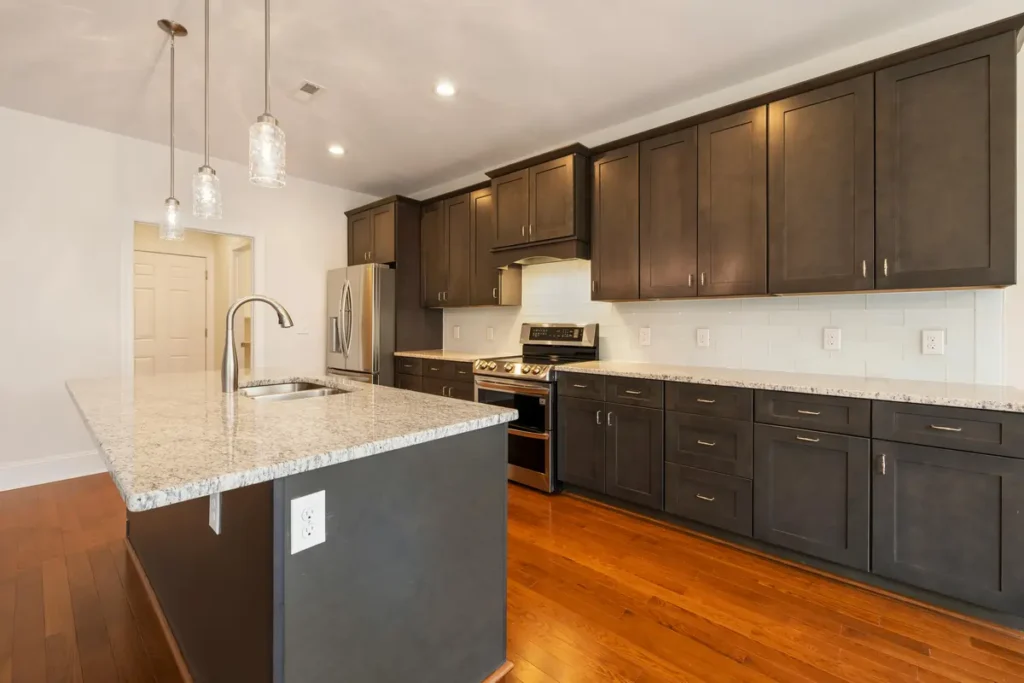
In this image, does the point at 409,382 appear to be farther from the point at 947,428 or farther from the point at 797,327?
the point at 947,428

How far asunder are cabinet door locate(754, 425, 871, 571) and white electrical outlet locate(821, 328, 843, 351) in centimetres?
66

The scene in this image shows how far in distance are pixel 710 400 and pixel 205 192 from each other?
8.64 feet

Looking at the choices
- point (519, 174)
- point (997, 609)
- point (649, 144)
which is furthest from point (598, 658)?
point (519, 174)

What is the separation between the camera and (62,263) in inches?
137

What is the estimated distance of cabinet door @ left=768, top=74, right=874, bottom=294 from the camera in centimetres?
228

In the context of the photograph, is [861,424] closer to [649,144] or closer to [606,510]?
[606,510]

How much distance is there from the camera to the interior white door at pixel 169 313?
5359mm

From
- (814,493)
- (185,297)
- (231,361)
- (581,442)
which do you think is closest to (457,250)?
(581,442)

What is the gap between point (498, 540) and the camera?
5.14ft

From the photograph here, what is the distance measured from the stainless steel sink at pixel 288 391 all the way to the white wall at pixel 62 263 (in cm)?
230

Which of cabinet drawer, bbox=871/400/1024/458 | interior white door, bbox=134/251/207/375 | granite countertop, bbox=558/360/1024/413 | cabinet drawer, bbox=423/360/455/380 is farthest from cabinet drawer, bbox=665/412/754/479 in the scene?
interior white door, bbox=134/251/207/375

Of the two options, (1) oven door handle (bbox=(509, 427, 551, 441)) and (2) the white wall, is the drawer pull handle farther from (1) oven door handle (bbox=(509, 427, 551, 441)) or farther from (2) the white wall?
(2) the white wall

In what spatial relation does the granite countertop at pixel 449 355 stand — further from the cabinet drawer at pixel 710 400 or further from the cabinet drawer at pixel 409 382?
the cabinet drawer at pixel 710 400

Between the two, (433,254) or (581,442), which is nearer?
(581,442)
